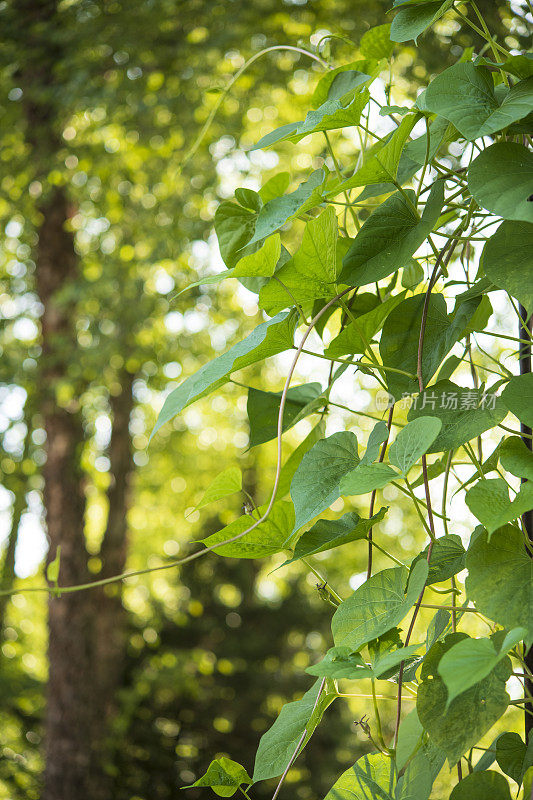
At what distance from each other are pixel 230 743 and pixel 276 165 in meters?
2.64

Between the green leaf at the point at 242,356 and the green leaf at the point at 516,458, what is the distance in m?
0.11

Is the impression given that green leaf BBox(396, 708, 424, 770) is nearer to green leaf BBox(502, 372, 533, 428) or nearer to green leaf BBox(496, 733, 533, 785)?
green leaf BBox(496, 733, 533, 785)

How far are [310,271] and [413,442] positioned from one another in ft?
0.32

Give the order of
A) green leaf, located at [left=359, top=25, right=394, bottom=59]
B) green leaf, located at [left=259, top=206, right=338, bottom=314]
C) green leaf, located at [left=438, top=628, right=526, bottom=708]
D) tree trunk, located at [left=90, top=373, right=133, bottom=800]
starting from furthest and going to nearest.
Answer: tree trunk, located at [left=90, top=373, right=133, bottom=800]
green leaf, located at [left=359, top=25, right=394, bottom=59]
green leaf, located at [left=259, top=206, right=338, bottom=314]
green leaf, located at [left=438, top=628, right=526, bottom=708]

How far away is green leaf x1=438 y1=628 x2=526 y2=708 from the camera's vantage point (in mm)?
205

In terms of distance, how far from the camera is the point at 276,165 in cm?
318

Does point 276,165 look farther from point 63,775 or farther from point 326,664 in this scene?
point 326,664

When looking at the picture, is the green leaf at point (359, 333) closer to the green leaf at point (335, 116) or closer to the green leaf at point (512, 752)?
the green leaf at point (335, 116)

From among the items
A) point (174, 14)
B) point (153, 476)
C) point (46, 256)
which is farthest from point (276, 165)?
point (153, 476)

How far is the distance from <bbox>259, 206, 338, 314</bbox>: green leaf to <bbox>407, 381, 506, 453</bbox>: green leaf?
0.23ft

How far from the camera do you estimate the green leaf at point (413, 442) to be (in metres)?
0.26

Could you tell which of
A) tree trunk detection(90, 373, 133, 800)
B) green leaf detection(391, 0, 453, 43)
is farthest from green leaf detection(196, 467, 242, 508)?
tree trunk detection(90, 373, 133, 800)

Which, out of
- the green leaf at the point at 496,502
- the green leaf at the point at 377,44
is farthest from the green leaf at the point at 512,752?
the green leaf at the point at 377,44

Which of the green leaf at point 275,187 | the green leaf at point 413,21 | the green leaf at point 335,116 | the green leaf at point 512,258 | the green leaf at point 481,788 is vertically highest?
the green leaf at point 413,21
